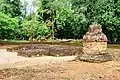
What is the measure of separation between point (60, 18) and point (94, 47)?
2726cm

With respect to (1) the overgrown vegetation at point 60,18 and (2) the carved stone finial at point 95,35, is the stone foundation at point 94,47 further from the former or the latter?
(1) the overgrown vegetation at point 60,18

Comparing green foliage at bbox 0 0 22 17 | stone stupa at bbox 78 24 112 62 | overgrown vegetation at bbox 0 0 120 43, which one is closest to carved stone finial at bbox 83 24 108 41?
stone stupa at bbox 78 24 112 62

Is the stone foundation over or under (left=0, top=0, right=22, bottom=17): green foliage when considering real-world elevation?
under

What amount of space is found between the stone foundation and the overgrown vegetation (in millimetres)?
20011

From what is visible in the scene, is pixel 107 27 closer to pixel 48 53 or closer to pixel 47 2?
pixel 47 2

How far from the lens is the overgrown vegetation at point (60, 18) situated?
33.0 meters

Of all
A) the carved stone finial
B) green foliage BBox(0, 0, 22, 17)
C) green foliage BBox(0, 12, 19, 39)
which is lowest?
green foliage BBox(0, 12, 19, 39)

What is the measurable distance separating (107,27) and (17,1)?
19819mm

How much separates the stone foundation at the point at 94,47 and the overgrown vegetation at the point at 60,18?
65.7 feet

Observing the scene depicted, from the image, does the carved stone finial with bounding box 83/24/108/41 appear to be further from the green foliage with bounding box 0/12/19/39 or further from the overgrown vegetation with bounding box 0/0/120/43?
the green foliage with bounding box 0/12/19/39

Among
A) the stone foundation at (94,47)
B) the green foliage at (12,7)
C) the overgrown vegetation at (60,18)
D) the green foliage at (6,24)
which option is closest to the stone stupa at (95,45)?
the stone foundation at (94,47)

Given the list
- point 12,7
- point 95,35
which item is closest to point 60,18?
point 12,7

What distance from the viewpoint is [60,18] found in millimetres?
39406

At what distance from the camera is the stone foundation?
12336mm
